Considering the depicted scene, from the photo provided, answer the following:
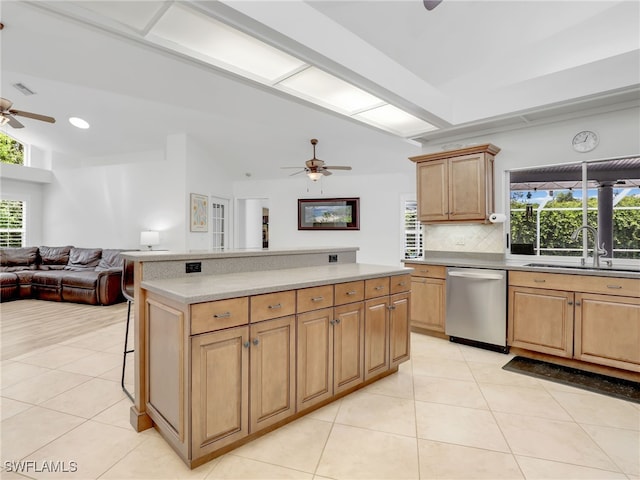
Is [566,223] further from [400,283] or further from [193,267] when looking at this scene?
[193,267]

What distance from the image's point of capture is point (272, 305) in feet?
6.23

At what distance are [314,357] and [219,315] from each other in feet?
2.49

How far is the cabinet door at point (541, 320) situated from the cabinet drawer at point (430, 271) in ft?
2.29

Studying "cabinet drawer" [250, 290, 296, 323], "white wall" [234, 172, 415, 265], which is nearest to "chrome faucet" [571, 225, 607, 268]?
"cabinet drawer" [250, 290, 296, 323]

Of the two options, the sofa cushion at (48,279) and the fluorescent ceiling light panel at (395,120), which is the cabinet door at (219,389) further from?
the sofa cushion at (48,279)

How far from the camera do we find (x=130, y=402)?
238cm

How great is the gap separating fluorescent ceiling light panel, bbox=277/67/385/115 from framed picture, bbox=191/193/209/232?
14.6ft

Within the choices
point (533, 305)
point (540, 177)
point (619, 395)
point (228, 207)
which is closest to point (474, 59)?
point (540, 177)

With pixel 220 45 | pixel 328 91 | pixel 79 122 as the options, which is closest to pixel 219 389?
pixel 220 45

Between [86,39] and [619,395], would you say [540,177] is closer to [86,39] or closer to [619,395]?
[619,395]

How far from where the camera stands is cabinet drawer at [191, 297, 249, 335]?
1597mm

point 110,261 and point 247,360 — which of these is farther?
point 110,261

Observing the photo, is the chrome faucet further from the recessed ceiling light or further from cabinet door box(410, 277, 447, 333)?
the recessed ceiling light

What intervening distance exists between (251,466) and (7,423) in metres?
1.70
